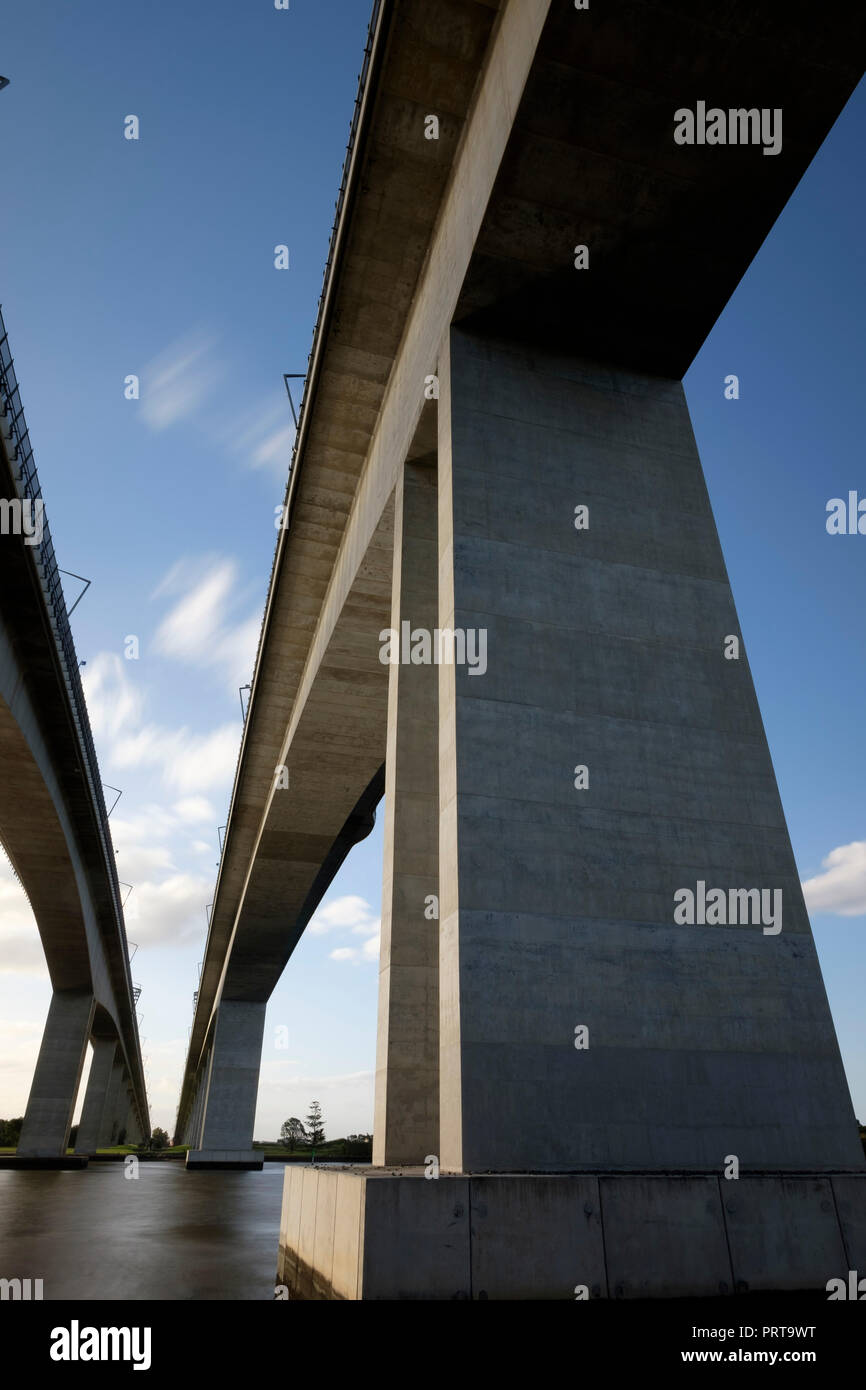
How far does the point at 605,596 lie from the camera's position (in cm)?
940

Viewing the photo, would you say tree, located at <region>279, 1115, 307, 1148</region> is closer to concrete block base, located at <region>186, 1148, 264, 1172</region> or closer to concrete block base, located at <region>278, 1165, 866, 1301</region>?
concrete block base, located at <region>186, 1148, 264, 1172</region>

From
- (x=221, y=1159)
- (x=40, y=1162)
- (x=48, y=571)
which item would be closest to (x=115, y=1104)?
(x=40, y=1162)

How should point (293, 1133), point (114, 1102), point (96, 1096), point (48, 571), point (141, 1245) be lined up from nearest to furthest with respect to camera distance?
point (141, 1245) → point (48, 571) → point (96, 1096) → point (114, 1102) → point (293, 1133)

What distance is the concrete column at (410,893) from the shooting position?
29.5 feet

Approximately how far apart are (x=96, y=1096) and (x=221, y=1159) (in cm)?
2571

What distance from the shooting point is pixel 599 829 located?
26.5 feet

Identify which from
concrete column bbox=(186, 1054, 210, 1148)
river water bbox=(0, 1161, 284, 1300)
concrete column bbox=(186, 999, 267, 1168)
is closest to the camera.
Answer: river water bbox=(0, 1161, 284, 1300)

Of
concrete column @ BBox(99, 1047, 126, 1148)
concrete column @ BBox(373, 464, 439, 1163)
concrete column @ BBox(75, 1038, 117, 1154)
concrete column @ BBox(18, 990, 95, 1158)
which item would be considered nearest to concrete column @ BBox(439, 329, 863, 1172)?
concrete column @ BBox(373, 464, 439, 1163)

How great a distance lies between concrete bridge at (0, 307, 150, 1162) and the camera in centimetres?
1617

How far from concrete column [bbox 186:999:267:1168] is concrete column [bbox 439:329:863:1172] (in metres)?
36.8

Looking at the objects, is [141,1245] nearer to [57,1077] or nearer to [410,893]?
[410,893]
